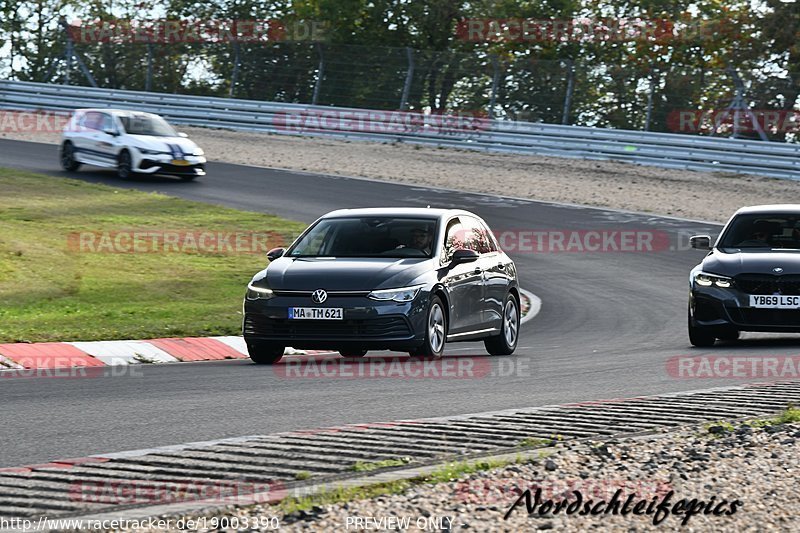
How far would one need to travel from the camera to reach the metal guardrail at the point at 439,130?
109 ft

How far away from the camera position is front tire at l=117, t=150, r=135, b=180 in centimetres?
3000

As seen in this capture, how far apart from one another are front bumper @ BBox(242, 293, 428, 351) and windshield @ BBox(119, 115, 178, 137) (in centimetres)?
1901

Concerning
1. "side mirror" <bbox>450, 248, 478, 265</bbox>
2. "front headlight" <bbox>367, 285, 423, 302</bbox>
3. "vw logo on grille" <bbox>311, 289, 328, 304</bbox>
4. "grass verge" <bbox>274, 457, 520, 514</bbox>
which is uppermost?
"side mirror" <bbox>450, 248, 478, 265</bbox>

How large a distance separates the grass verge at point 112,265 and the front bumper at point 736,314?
16.8 ft

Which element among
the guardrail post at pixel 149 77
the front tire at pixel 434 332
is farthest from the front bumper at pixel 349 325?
the guardrail post at pixel 149 77

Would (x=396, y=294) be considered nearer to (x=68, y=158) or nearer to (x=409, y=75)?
(x=68, y=158)

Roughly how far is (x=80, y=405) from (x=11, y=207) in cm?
1621

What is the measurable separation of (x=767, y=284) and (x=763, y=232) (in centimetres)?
135

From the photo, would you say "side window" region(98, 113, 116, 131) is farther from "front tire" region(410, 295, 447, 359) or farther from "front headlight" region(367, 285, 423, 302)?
"front headlight" region(367, 285, 423, 302)

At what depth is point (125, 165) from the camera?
98.9 feet

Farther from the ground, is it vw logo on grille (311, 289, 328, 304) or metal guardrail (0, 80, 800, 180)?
metal guardrail (0, 80, 800, 180)

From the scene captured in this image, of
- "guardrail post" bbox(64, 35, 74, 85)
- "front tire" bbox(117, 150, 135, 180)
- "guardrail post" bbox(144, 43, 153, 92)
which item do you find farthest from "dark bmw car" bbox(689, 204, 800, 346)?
"guardrail post" bbox(64, 35, 74, 85)

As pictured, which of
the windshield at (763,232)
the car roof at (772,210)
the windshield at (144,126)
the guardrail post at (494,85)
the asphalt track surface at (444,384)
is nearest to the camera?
the asphalt track surface at (444,384)

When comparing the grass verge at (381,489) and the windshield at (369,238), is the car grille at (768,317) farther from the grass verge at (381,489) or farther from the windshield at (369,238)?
the grass verge at (381,489)
